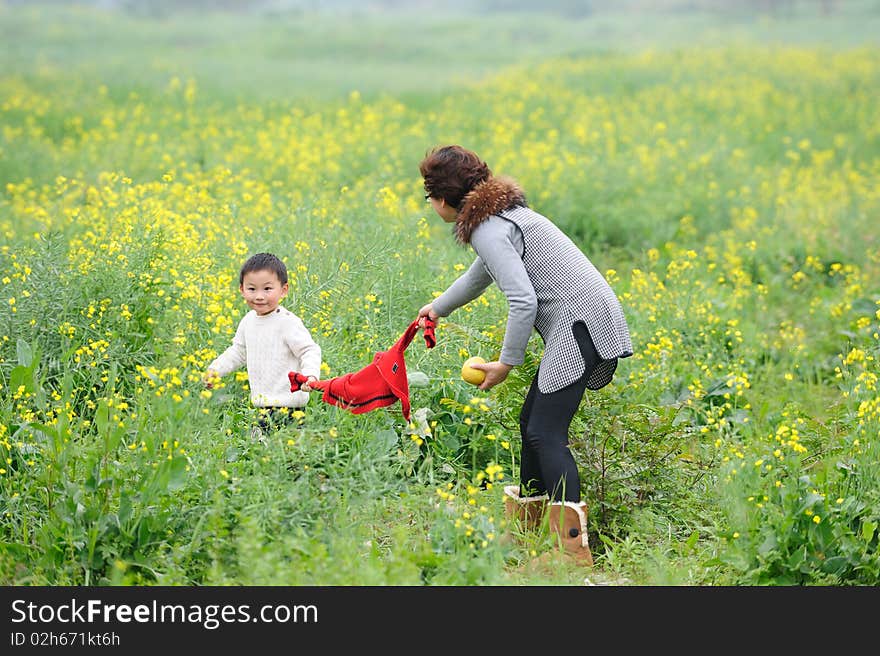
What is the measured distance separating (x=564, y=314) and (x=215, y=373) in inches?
58.0

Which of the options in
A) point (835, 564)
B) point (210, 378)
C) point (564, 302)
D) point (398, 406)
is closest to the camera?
point (835, 564)

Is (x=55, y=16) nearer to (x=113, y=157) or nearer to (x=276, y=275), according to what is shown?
(x=113, y=157)

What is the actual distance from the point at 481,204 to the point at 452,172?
18 cm

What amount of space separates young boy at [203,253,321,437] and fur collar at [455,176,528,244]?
0.80 m

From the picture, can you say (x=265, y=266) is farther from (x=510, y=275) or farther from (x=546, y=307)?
(x=546, y=307)

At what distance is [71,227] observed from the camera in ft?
22.9

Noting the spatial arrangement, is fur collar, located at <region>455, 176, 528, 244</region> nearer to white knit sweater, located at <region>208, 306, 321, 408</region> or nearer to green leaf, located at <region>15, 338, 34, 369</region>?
white knit sweater, located at <region>208, 306, 321, 408</region>

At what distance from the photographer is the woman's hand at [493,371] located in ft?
13.9

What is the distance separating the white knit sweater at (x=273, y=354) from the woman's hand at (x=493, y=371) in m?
0.69

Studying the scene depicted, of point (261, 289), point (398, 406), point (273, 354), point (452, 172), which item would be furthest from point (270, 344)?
point (452, 172)

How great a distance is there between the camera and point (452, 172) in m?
4.17

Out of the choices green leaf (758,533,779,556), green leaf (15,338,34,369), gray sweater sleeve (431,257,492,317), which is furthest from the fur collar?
green leaf (15,338,34,369)

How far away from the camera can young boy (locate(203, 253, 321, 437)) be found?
440cm

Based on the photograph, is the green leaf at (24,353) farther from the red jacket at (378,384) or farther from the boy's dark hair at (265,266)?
the red jacket at (378,384)
